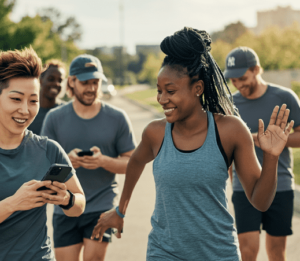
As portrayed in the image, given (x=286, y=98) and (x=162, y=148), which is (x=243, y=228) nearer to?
(x=286, y=98)

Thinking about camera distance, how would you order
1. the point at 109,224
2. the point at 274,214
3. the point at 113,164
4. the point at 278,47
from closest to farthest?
the point at 109,224, the point at 113,164, the point at 274,214, the point at 278,47

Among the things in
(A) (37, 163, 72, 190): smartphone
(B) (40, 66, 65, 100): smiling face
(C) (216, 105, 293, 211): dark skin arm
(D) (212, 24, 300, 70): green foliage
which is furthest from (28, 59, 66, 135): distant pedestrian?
(D) (212, 24, 300, 70): green foliage

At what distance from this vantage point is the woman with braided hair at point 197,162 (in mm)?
2600

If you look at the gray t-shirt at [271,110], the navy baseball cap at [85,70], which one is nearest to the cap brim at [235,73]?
the gray t-shirt at [271,110]

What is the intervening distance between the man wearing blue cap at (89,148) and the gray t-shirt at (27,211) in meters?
1.15

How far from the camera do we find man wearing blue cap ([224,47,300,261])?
14.3 ft

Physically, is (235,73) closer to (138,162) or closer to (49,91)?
(138,162)

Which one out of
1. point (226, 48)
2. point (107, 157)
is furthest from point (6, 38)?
point (107, 157)

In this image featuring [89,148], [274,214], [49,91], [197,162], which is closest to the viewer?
[197,162]

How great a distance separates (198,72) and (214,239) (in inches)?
38.2

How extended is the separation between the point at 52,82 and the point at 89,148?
1.71 meters

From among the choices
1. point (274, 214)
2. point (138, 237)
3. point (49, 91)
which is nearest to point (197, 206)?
point (274, 214)

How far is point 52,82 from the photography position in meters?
5.61

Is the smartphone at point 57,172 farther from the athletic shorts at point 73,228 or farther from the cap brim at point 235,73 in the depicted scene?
the cap brim at point 235,73
